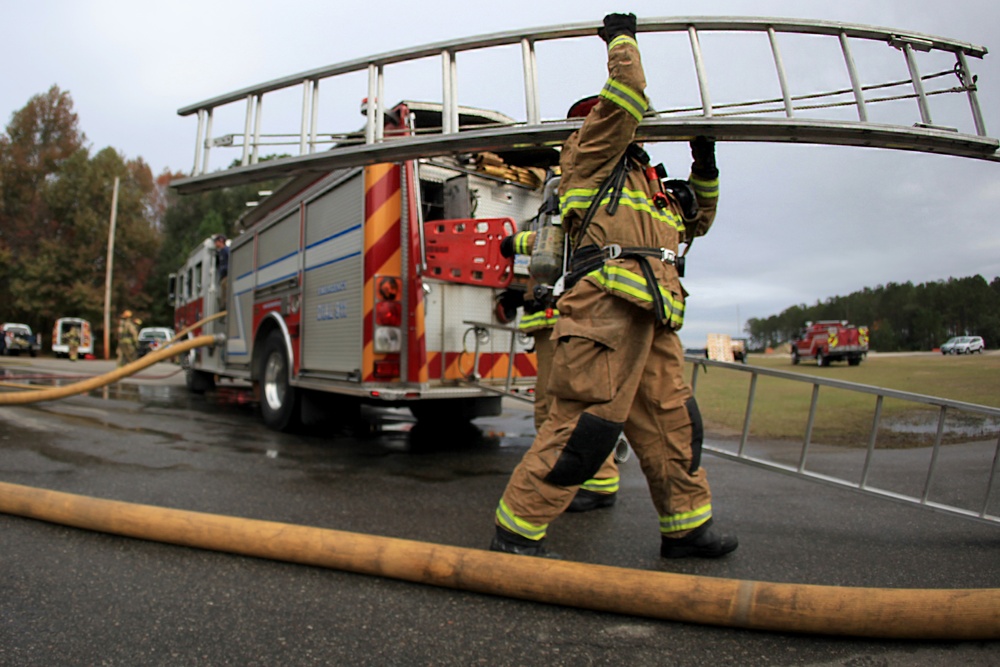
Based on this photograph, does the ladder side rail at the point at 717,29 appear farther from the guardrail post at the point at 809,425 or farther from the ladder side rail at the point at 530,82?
the guardrail post at the point at 809,425

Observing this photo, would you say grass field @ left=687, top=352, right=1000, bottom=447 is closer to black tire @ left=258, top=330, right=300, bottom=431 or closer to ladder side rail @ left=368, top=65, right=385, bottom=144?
ladder side rail @ left=368, top=65, right=385, bottom=144

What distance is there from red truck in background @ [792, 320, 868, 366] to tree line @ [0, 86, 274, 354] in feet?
114

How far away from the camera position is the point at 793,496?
364 centimetres

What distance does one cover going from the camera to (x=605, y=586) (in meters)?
1.84

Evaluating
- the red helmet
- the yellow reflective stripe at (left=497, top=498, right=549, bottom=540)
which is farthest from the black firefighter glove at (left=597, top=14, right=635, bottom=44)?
the yellow reflective stripe at (left=497, top=498, right=549, bottom=540)

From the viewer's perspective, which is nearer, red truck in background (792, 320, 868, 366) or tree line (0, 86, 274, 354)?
red truck in background (792, 320, 868, 366)

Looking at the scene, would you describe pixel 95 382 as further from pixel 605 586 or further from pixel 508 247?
pixel 605 586

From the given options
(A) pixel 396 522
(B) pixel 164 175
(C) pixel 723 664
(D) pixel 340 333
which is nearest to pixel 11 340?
(B) pixel 164 175

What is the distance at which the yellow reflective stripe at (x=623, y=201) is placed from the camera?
7.99ft

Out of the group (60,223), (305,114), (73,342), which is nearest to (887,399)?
(305,114)

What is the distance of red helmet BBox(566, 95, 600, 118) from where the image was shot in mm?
2781

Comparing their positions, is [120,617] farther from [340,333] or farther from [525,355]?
[525,355]

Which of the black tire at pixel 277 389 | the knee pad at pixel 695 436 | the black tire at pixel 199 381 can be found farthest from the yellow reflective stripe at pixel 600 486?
the black tire at pixel 199 381

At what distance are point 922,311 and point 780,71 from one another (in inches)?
44.9
